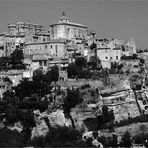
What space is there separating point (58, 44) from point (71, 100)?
12.2 m

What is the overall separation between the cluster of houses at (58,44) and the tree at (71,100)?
4.42m

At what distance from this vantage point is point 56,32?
71562 millimetres

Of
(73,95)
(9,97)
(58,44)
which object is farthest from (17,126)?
(58,44)

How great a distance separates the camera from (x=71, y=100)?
56.2 metres

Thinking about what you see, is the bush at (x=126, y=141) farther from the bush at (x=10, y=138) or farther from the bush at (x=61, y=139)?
the bush at (x=10, y=138)

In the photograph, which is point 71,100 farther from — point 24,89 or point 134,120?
point 134,120

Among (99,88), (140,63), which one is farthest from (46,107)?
(140,63)

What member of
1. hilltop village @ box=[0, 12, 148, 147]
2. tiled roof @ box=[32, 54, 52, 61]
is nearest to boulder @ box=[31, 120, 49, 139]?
hilltop village @ box=[0, 12, 148, 147]

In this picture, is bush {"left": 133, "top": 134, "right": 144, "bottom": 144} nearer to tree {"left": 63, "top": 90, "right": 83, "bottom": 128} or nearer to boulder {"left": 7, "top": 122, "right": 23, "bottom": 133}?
tree {"left": 63, "top": 90, "right": 83, "bottom": 128}

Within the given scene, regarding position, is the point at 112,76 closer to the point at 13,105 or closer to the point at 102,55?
the point at 102,55

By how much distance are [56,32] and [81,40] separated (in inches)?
130

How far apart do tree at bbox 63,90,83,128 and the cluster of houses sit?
14.5ft

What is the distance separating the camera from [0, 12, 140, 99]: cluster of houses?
64000 mm

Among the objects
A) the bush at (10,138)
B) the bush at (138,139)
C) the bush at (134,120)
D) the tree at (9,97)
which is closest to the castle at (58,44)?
the tree at (9,97)
